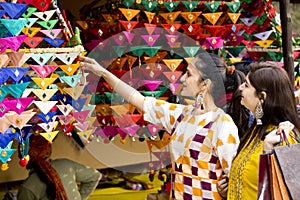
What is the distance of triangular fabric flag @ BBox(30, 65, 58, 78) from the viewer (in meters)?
2.70

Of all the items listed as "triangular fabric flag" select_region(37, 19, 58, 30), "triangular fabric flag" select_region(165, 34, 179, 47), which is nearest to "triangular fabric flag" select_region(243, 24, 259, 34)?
"triangular fabric flag" select_region(165, 34, 179, 47)

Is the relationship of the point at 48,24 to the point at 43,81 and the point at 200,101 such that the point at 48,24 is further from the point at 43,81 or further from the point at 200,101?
the point at 200,101

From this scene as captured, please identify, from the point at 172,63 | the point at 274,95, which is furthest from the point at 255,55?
the point at 274,95

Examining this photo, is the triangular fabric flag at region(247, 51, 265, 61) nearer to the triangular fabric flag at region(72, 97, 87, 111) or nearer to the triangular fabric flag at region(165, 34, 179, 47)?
the triangular fabric flag at region(165, 34, 179, 47)

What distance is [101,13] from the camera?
3.19 metres

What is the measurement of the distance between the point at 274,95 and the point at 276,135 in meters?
0.19

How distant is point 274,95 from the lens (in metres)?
2.13

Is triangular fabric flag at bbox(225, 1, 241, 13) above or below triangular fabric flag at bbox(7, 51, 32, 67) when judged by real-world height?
below

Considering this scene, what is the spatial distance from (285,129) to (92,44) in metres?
1.53

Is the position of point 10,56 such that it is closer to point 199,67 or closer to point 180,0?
point 199,67

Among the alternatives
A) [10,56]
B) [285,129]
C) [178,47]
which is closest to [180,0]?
[178,47]

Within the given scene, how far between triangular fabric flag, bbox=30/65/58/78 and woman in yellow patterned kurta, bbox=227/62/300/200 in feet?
3.57

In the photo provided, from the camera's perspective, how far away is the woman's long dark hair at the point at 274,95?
6.98 ft

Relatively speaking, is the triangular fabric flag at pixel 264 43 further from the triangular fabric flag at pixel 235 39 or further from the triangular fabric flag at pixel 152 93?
the triangular fabric flag at pixel 152 93
